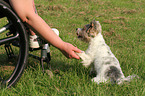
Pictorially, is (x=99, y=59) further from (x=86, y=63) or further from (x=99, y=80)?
(x=99, y=80)

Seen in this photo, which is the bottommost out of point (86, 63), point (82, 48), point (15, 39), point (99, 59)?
point (82, 48)

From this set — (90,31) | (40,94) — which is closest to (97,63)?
(90,31)

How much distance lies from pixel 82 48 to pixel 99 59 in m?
1.60

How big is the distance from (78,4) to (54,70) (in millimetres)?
7481

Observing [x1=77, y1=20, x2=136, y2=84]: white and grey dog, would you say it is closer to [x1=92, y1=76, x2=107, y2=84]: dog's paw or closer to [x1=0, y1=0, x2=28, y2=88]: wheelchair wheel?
[x1=92, y1=76, x2=107, y2=84]: dog's paw

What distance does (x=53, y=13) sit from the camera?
7922 millimetres

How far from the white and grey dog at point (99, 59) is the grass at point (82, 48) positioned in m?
0.13

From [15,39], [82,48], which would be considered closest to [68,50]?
[15,39]

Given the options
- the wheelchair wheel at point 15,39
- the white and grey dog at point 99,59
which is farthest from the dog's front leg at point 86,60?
the wheelchair wheel at point 15,39

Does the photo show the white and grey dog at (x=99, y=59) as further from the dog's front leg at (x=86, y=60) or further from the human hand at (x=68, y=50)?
the human hand at (x=68, y=50)

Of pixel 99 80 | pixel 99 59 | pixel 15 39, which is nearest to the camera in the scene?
pixel 15 39

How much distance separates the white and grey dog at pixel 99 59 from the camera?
2.63 m

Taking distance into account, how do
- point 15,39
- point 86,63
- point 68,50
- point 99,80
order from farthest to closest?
point 86,63
point 99,80
point 68,50
point 15,39

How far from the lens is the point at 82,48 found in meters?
4.47
